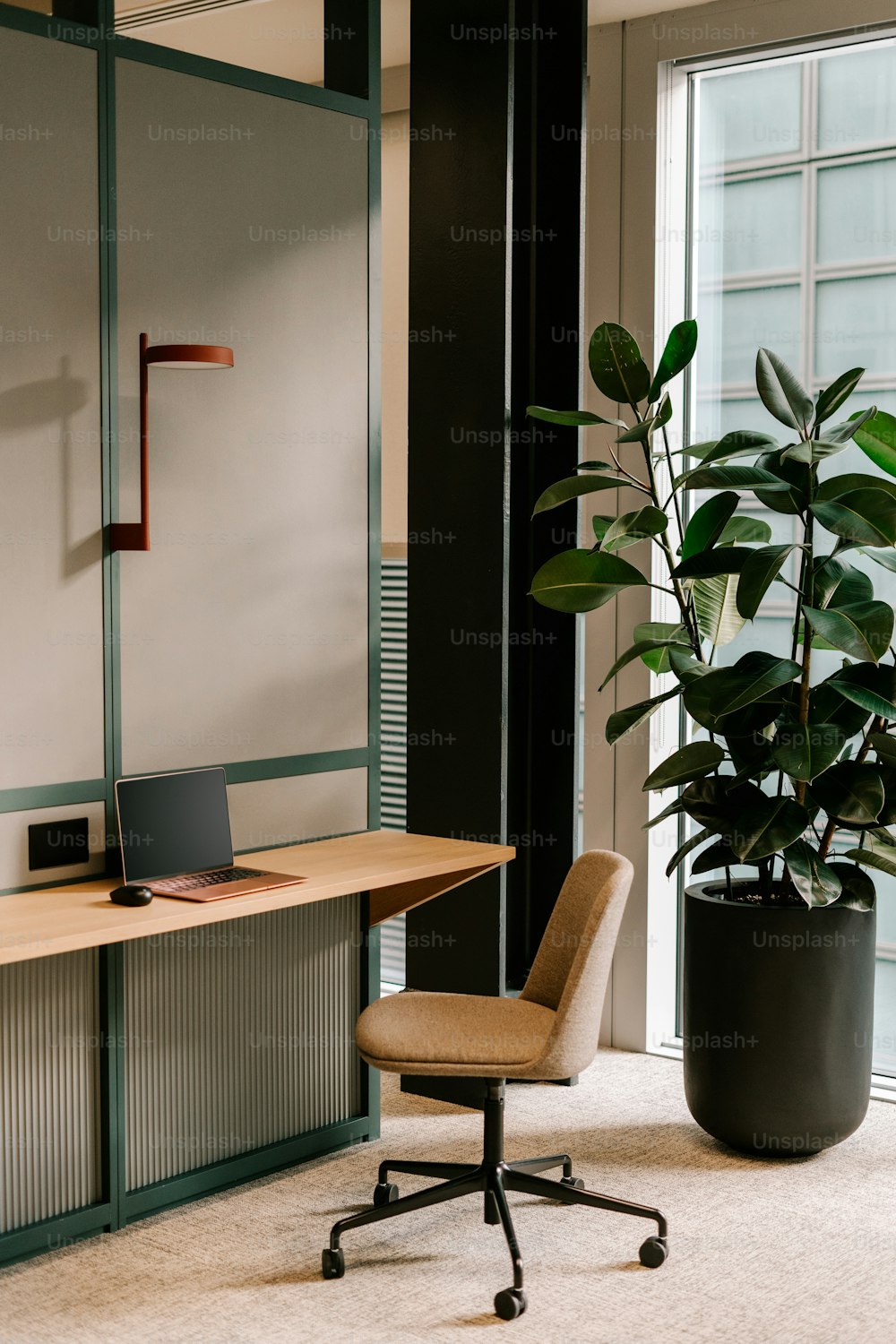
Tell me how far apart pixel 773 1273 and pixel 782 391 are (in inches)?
81.3

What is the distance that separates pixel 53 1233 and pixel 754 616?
7.17 ft

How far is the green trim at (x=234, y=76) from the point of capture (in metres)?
3.31

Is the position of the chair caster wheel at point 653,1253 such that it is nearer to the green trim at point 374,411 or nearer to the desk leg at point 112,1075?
the desk leg at point 112,1075

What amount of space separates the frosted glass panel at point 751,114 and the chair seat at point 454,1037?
2768 millimetres

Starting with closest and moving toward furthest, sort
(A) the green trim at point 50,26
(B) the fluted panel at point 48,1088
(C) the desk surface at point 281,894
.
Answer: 1. (C) the desk surface at point 281,894
2. (A) the green trim at point 50,26
3. (B) the fluted panel at point 48,1088

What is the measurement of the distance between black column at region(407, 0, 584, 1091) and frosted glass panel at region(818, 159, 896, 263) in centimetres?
76

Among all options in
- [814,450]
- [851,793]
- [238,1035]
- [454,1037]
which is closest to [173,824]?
[238,1035]

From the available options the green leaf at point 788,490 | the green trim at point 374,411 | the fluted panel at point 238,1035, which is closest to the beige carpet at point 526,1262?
the fluted panel at point 238,1035

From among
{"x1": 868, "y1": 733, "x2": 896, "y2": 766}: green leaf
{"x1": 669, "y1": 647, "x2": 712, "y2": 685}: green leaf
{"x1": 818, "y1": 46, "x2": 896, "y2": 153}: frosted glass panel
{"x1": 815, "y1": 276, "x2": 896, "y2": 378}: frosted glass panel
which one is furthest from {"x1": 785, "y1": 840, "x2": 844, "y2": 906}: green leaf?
{"x1": 818, "y1": 46, "x2": 896, "y2": 153}: frosted glass panel

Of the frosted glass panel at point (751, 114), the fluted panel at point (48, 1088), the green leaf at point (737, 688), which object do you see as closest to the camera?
the fluted panel at point (48, 1088)

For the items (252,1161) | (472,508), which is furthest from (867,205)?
(252,1161)

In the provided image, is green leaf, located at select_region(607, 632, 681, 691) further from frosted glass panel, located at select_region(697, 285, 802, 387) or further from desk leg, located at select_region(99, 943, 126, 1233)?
desk leg, located at select_region(99, 943, 126, 1233)

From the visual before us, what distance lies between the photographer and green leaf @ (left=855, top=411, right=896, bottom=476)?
148 inches

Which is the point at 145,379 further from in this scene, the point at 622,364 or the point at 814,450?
the point at 814,450
